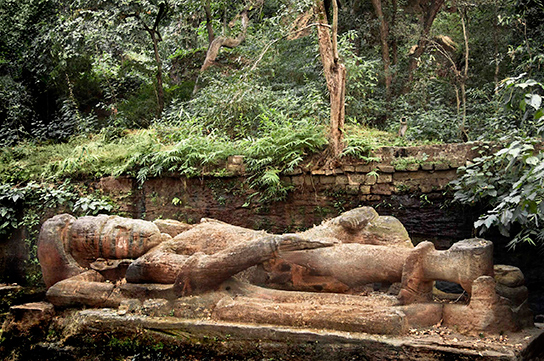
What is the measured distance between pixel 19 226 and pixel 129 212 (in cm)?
183

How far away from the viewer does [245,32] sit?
10297 millimetres

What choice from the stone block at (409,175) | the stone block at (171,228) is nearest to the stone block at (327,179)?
the stone block at (409,175)

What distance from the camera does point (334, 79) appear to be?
20.3ft

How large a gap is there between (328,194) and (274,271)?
2.10 meters

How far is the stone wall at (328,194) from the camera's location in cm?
552

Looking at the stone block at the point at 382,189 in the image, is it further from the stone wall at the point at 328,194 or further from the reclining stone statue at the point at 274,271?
the reclining stone statue at the point at 274,271

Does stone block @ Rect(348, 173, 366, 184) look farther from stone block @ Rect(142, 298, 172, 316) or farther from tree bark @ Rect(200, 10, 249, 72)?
tree bark @ Rect(200, 10, 249, 72)

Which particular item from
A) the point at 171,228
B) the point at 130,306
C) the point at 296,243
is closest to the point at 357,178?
the point at 296,243

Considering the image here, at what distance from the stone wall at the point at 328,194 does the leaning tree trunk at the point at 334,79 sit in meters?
0.34

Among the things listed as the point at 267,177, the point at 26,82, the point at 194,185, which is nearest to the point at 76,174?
the point at 194,185

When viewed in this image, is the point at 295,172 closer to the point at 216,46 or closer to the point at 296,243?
the point at 296,243

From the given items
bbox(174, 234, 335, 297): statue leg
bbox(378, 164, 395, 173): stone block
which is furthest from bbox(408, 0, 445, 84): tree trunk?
bbox(174, 234, 335, 297): statue leg

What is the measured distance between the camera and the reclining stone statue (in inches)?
132

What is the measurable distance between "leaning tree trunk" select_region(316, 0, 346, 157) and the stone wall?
0.34 meters
